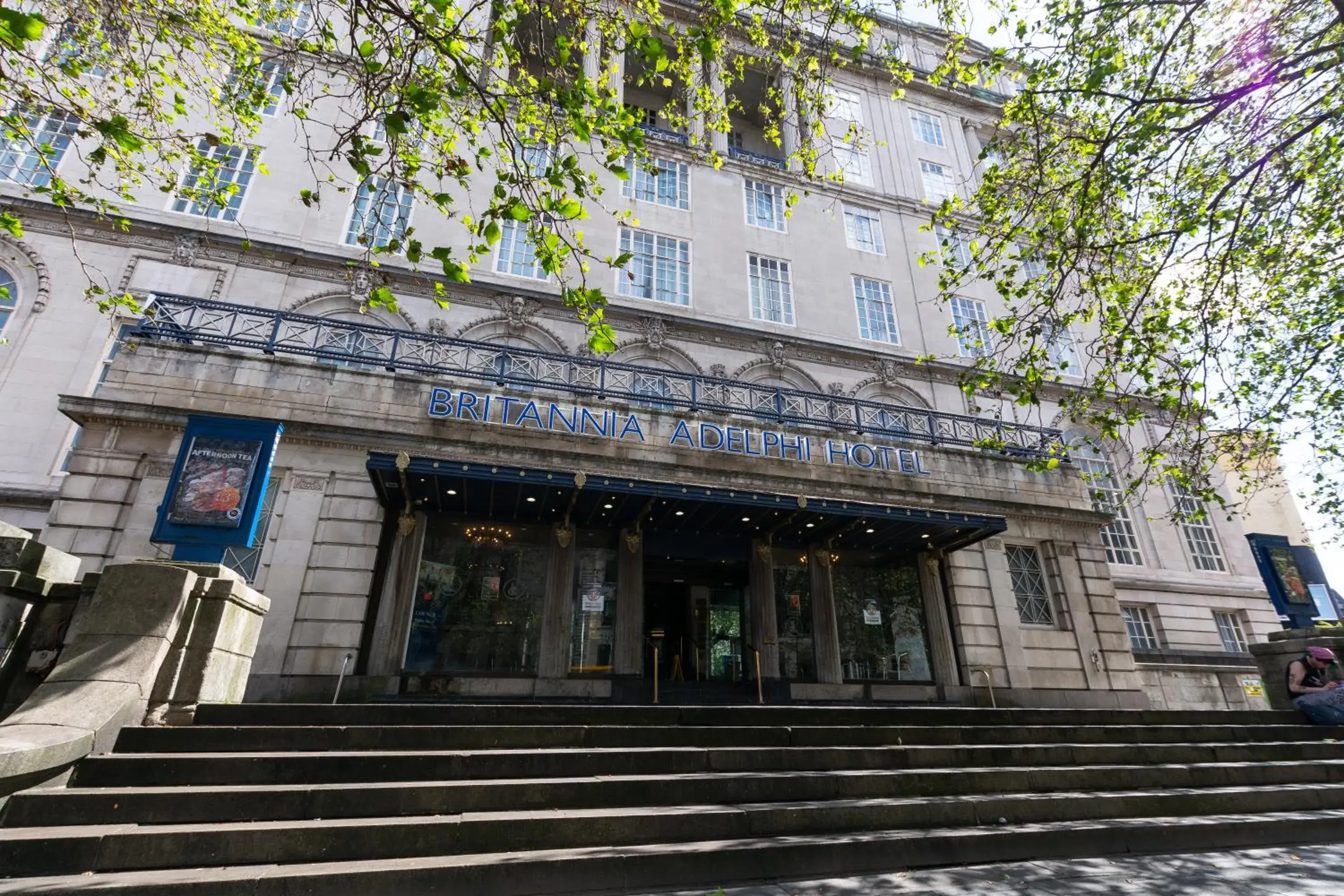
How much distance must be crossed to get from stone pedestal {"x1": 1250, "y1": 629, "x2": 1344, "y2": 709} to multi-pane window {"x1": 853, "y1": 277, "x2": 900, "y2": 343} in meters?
13.6

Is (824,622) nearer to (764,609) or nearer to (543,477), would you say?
(764,609)

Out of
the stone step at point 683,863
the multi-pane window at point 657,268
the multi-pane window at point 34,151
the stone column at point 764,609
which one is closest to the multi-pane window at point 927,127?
the multi-pane window at point 657,268

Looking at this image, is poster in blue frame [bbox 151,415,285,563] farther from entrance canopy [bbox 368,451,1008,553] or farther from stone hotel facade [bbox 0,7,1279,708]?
stone hotel facade [bbox 0,7,1279,708]

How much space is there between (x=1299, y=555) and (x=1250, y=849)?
11.9m

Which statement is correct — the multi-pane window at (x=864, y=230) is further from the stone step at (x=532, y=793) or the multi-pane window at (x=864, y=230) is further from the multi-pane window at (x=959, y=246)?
the stone step at (x=532, y=793)

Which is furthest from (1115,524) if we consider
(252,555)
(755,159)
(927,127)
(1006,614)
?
(252,555)

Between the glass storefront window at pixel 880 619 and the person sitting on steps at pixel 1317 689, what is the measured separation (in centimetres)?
633

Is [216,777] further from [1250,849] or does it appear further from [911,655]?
[911,655]

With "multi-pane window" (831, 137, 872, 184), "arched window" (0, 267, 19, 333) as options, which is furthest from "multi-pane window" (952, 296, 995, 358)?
"arched window" (0, 267, 19, 333)

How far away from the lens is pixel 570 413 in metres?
13.2

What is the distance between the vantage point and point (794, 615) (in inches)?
562

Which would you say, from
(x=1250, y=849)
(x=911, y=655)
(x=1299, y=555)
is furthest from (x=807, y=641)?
(x=1299, y=555)

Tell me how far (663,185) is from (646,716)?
67.3 feet

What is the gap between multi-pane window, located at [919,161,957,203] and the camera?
2650cm
